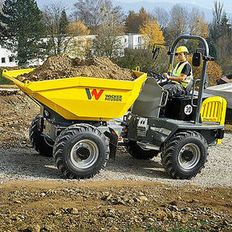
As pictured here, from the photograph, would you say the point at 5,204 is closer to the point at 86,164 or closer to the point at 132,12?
the point at 86,164

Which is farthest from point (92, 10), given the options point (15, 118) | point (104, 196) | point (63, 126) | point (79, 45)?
point (104, 196)

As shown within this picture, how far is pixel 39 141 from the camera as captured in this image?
9.73 metres

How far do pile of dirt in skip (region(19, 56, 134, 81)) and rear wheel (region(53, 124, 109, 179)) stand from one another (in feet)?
4.86

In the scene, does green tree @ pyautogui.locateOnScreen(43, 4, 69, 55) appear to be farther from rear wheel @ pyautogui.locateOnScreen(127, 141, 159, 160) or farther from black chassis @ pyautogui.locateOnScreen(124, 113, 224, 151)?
black chassis @ pyautogui.locateOnScreen(124, 113, 224, 151)

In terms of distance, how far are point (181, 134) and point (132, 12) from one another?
314 ft

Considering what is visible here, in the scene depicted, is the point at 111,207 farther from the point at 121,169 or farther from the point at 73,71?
the point at 73,71

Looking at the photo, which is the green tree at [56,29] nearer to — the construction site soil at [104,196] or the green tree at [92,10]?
the green tree at [92,10]

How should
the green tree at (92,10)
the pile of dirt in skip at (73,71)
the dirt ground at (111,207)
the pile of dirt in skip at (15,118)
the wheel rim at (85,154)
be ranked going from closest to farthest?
1. the dirt ground at (111,207)
2. the wheel rim at (85,154)
3. the pile of dirt in skip at (73,71)
4. the pile of dirt in skip at (15,118)
5. the green tree at (92,10)

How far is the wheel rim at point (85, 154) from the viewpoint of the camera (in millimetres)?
8266

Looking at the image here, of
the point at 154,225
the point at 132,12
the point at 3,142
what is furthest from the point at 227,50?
the point at 154,225

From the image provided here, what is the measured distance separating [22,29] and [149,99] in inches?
1532

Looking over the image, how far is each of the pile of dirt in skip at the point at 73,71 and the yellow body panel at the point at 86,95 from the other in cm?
104

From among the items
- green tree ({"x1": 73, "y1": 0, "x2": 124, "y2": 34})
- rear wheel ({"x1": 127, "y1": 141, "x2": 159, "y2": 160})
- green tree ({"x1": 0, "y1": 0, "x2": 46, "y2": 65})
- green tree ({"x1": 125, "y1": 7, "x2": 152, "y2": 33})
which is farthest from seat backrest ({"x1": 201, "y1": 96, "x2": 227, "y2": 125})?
green tree ({"x1": 125, "y1": 7, "x2": 152, "y2": 33})

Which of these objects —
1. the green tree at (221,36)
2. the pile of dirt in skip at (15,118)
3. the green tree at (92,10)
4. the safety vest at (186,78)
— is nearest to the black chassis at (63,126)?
the safety vest at (186,78)
